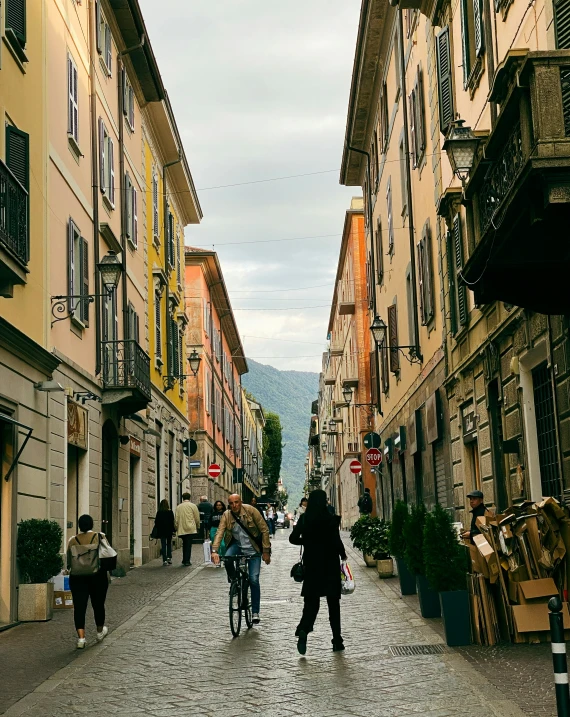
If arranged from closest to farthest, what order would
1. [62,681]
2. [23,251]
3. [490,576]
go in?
[62,681] < [490,576] < [23,251]

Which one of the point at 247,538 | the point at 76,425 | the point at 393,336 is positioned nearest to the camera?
the point at 247,538

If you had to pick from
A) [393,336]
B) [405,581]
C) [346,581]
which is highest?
[393,336]

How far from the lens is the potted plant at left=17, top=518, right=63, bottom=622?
15.4 metres

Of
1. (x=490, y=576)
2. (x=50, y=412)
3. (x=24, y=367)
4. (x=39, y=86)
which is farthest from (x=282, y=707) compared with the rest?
(x=39, y=86)

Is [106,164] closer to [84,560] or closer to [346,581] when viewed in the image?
[84,560]

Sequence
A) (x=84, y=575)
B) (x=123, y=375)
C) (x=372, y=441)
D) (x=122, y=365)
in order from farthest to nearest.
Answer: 1. (x=372, y=441)
2. (x=122, y=365)
3. (x=123, y=375)
4. (x=84, y=575)

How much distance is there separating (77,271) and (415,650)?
1146cm

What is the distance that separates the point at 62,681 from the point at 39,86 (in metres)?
10.3

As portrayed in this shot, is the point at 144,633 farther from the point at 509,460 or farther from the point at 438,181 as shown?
the point at 438,181

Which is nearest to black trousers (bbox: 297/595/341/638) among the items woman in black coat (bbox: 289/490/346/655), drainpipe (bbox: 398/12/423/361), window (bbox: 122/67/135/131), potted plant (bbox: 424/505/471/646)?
woman in black coat (bbox: 289/490/346/655)

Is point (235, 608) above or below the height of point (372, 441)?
below

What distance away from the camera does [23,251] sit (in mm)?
14695

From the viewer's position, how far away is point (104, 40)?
24.9 meters

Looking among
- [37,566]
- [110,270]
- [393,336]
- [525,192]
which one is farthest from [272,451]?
[525,192]
